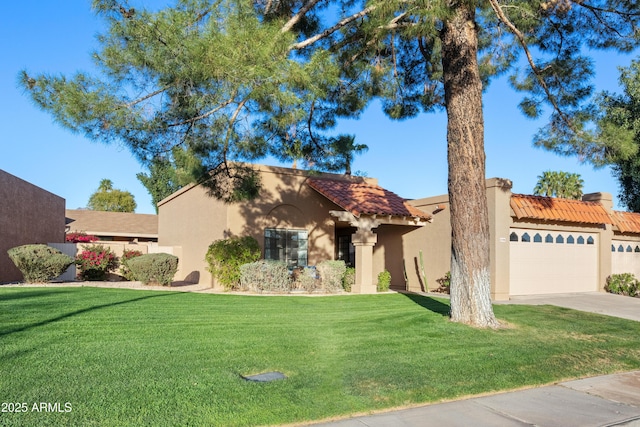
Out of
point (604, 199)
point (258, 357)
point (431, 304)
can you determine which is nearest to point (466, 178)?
point (431, 304)

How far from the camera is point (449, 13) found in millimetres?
9086

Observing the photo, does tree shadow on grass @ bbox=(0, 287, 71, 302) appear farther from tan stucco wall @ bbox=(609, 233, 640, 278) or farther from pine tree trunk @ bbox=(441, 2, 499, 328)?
tan stucco wall @ bbox=(609, 233, 640, 278)

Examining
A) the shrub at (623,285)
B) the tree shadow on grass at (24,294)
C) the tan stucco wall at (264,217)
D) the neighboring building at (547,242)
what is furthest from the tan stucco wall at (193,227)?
the shrub at (623,285)

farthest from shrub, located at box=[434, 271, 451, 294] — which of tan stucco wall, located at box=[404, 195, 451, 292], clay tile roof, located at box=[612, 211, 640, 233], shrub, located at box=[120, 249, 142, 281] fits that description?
shrub, located at box=[120, 249, 142, 281]

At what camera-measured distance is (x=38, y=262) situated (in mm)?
16594

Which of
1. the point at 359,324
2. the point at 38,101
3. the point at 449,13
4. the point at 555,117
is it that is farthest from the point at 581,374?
the point at 38,101

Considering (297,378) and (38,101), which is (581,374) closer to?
(297,378)

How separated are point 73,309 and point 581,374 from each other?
9324 millimetres

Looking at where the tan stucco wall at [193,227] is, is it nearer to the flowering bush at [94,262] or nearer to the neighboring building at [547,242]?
the flowering bush at [94,262]

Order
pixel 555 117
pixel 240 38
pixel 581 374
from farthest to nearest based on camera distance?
pixel 555 117 < pixel 240 38 < pixel 581 374

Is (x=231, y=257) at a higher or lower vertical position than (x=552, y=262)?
higher

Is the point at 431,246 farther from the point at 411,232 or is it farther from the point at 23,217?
the point at 23,217

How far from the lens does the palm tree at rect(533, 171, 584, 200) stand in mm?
38281

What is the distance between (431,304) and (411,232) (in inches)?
253
